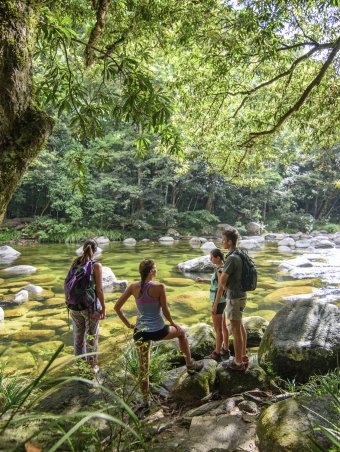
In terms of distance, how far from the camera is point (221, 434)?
7.93ft

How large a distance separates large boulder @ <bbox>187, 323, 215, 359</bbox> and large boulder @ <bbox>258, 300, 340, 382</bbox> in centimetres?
93

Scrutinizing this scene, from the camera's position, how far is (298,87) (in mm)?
6293

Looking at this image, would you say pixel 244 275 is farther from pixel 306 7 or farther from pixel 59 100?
pixel 306 7

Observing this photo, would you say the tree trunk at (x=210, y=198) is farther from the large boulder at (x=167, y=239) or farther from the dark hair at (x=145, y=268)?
the dark hair at (x=145, y=268)

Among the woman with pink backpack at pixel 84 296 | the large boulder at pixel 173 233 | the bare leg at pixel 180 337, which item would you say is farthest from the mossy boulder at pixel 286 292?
the large boulder at pixel 173 233

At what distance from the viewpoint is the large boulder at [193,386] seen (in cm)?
338

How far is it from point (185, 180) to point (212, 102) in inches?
755

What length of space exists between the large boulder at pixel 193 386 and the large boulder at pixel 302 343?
28.0 inches

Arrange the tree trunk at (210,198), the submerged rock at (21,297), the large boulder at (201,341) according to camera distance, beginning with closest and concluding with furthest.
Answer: the large boulder at (201,341) < the submerged rock at (21,297) < the tree trunk at (210,198)

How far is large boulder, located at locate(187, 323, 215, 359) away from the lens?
4.50 m

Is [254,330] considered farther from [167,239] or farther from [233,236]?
[167,239]

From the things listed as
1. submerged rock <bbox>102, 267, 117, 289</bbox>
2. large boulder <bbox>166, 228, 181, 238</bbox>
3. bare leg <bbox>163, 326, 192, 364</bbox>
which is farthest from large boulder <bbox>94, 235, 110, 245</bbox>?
bare leg <bbox>163, 326, 192, 364</bbox>

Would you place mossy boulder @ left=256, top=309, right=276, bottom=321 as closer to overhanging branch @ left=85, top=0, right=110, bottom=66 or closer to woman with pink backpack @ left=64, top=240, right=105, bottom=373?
woman with pink backpack @ left=64, top=240, right=105, bottom=373

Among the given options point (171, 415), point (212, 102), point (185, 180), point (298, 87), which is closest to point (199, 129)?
point (212, 102)
